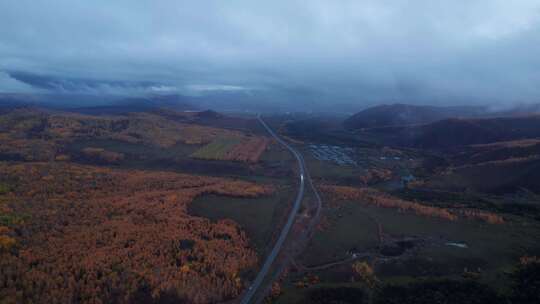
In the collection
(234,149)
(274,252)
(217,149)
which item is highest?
(234,149)

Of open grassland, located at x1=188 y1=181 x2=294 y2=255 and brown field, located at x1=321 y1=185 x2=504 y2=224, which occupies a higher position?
brown field, located at x1=321 y1=185 x2=504 y2=224

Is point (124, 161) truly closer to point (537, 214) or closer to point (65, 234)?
point (65, 234)

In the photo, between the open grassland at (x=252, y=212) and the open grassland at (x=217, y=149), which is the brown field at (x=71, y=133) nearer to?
the open grassland at (x=217, y=149)

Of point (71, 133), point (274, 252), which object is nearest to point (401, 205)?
point (274, 252)

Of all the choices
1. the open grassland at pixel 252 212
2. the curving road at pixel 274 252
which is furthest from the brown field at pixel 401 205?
the open grassland at pixel 252 212

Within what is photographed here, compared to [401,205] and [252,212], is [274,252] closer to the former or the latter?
[252,212]

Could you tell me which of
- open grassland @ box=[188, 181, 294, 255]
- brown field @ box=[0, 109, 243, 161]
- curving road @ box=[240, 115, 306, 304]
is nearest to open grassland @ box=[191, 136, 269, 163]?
brown field @ box=[0, 109, 243, 161]

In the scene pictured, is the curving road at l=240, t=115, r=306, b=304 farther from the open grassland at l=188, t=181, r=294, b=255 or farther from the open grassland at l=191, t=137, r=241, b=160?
the open grassland at l=191, t=137, r=241, b=160

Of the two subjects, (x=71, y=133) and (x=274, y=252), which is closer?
(x=274, y=252)

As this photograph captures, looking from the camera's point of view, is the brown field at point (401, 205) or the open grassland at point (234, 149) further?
the open grassland at point (234, 149)

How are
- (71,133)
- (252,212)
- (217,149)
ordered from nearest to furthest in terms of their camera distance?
(252,212), (217,149), (71,133)

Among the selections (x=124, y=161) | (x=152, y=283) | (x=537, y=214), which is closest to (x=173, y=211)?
(x=152, y=283)

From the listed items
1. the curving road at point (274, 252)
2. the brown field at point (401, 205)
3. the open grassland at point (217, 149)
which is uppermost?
the open grassland at point (217, 149)
